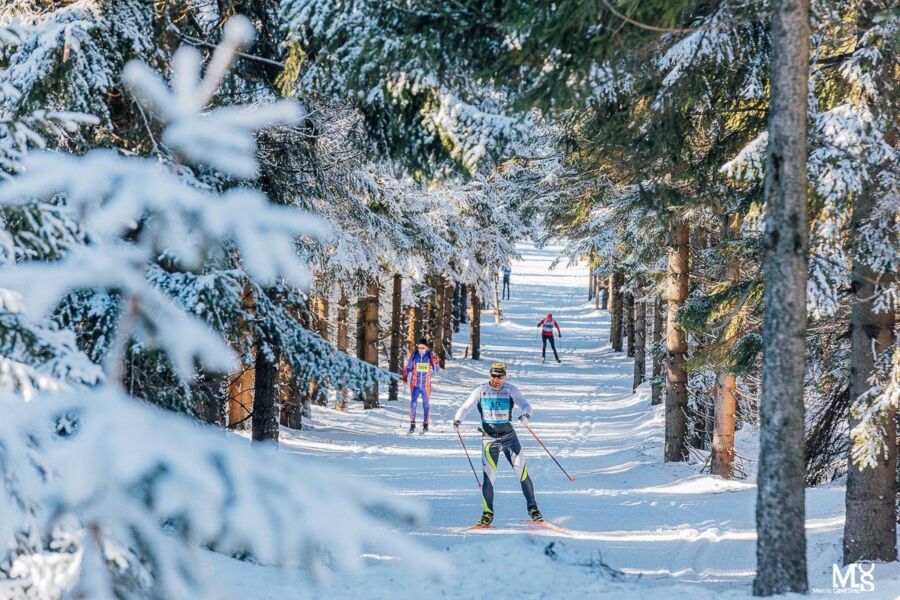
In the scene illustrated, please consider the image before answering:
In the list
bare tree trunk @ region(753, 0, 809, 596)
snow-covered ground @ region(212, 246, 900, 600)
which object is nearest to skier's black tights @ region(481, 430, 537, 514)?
snow-covered ground @ region(212, 246, 900, 600)

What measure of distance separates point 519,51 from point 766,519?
435 cm

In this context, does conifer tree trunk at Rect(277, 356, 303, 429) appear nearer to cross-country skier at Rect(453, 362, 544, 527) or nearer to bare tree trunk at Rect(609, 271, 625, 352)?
cross-country skier at Rect(453, 362, 544, 527)

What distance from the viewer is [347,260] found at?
54.9ft

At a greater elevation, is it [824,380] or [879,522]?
[824,380]

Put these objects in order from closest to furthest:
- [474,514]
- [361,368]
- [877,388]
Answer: [877,388] < [361,368] < [474,514]

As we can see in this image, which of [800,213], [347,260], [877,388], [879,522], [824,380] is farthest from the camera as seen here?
[347,260]

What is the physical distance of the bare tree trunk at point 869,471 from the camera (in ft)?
26.6

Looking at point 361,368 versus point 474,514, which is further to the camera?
point 474,514

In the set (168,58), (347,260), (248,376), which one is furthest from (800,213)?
(248,376)

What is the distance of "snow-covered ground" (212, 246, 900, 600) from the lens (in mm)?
7473

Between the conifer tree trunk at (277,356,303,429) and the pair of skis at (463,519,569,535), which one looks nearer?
the pair of skis at (463,519,569,535)

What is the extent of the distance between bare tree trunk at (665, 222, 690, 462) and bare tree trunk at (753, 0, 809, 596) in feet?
32.9

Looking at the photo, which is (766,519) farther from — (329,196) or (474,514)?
(329,196)

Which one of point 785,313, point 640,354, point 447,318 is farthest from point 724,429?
point 447,318
